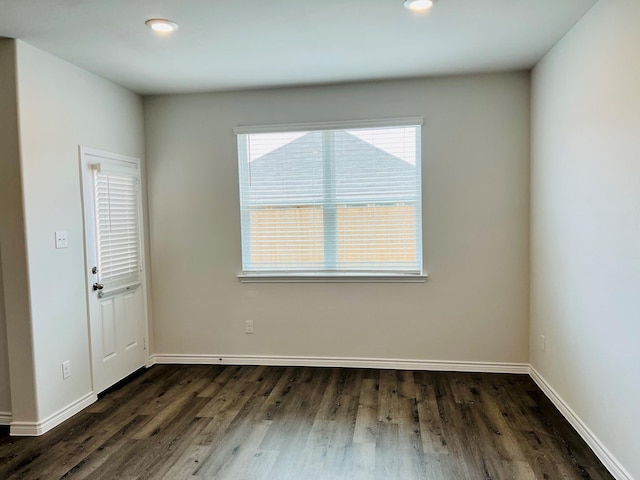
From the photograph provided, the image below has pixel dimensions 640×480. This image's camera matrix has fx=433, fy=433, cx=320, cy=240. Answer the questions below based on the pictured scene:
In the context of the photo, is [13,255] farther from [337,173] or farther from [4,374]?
[337,173]

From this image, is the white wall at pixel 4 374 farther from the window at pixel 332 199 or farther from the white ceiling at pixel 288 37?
the window at pixel 332 199

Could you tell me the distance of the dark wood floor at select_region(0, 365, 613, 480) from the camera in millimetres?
2406

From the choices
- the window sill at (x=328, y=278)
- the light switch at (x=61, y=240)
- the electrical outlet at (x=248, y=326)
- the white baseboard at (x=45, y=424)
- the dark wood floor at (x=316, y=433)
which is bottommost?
the dark wood floor at (x=316, y=433)

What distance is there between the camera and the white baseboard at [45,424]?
2.86 meters

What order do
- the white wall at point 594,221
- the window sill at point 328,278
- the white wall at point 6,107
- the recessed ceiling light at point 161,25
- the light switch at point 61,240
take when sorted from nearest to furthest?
the white wall at point 594,221 < the recessed ceiling light at point 161,25 < the white wall at point 6,107 < the light switch at point 61,240 < the window sill at point 328,278

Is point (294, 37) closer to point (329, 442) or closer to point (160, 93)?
point (160, 93)

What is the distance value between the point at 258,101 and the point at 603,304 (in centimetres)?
313

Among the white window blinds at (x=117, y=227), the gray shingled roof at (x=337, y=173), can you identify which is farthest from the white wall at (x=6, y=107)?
the gray shingled roof at (x=337, y=173)

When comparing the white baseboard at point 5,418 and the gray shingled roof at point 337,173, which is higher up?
the gray shingled roof at point 337,173

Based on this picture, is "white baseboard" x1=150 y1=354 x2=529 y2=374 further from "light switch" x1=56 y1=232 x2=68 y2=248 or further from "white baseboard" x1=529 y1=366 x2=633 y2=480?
"light switch" x1=56 y1=232 x2=68 y2=248

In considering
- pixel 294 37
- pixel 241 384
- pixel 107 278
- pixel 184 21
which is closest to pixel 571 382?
pixel 241 384

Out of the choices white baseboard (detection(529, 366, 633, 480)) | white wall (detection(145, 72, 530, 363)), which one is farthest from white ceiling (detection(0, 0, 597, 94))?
white baseboard (detection(529, 366, 633, 480))

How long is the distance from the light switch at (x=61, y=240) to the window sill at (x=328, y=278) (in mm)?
1490

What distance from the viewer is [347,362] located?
3996 millimetres
